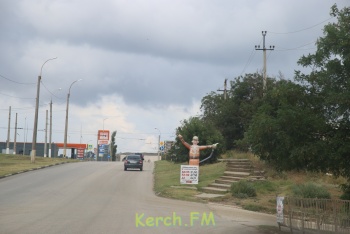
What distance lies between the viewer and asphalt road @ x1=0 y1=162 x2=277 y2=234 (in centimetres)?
1303

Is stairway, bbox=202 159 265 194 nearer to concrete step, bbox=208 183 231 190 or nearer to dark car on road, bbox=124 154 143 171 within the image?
concrete step, bbox=208 183 231 190

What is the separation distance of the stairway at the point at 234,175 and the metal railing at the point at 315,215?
10.7m

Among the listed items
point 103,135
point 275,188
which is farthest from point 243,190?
point 103,135

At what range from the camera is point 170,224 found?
553 inches

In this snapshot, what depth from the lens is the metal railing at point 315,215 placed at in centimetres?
1121

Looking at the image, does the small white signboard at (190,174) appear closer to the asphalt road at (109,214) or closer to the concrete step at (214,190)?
the concrete step at (214,190)

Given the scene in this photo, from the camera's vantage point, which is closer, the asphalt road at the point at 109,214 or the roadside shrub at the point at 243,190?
the asphalt road at the point at 109,214

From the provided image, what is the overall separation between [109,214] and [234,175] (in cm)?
1289

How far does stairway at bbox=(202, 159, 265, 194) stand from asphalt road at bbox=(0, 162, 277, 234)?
11.2ft

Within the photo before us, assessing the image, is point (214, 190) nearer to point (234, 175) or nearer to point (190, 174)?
point (234, 175)

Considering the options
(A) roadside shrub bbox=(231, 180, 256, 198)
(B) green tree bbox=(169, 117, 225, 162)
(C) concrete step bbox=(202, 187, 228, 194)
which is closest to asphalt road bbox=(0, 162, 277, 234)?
(A) roadside shrub bbox=(231, 180, 256, 198)

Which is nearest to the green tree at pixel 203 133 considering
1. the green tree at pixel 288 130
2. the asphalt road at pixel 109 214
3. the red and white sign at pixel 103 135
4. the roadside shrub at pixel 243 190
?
the asphalt road at pixel 109 214

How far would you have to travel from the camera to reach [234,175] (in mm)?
27516

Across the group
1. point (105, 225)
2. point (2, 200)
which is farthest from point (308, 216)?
point (2, 200)
